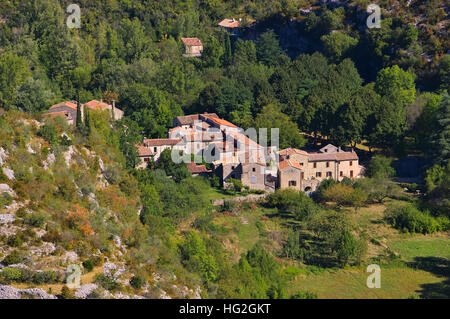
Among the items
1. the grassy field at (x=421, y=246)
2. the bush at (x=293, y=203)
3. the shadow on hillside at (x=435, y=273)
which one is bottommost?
the shadow on hillside at (x=435, y=273)

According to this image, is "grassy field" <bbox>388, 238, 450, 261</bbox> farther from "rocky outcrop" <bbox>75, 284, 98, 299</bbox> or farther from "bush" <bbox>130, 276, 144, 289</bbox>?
"rocky outcrop" <bbox>75, 284, 98, 299</bbox>

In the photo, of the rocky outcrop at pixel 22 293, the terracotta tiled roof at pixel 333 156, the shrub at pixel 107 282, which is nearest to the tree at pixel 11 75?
the terracotta tiled roof at pixel 333 156

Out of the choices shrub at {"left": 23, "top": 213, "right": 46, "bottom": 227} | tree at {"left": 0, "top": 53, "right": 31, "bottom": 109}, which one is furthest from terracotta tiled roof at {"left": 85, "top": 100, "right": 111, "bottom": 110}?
shrub at {"left": 23, "top": 213, "right": 46, "bottom": 227}

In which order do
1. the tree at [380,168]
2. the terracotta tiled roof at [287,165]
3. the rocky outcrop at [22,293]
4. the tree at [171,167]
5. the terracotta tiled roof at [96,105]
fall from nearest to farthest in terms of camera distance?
the rocky outcrop at [22,293] → the tree at [171,167] → the terracotta tiled roof at [287,165] → the tree at [380,168] → the terracotta tiled roof at [96,105]

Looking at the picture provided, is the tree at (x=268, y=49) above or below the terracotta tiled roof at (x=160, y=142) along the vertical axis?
above

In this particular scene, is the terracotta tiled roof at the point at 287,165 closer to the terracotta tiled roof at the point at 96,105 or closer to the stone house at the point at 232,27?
the terracotta tiled roof at the point at 96,105
